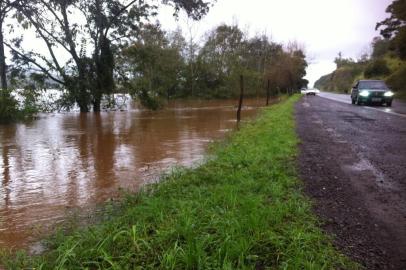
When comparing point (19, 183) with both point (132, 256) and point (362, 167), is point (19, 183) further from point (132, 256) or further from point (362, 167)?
point (362, 167)

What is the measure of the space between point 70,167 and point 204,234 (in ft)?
15.6

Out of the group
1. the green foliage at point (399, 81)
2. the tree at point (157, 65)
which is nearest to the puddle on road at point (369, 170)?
the tree at point (157, 65)

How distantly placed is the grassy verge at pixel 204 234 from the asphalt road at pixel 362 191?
0.25 meters

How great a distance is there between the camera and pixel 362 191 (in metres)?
4.91

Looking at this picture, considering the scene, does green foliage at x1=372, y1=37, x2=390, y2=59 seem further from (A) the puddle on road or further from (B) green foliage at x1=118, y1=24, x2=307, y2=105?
(A) the puddle on road

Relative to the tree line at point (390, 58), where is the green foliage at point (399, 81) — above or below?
below

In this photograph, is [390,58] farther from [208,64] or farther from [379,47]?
Answer: [208,64]

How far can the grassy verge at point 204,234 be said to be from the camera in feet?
10.0

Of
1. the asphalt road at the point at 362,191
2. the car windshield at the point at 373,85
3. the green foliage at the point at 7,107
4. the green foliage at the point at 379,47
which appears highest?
the green foliage at the point at 379,47

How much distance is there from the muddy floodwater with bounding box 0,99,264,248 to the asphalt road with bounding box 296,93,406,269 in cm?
263

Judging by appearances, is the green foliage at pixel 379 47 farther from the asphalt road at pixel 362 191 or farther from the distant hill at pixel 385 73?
the asphalt road at pixel 362 191

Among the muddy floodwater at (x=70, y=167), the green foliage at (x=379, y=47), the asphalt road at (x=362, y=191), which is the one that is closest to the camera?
the asphalt road at (x=362, y=191)

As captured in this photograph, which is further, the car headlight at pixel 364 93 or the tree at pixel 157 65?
the tree at pixel 157 65

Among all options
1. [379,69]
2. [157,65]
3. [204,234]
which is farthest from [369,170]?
[379,69]
